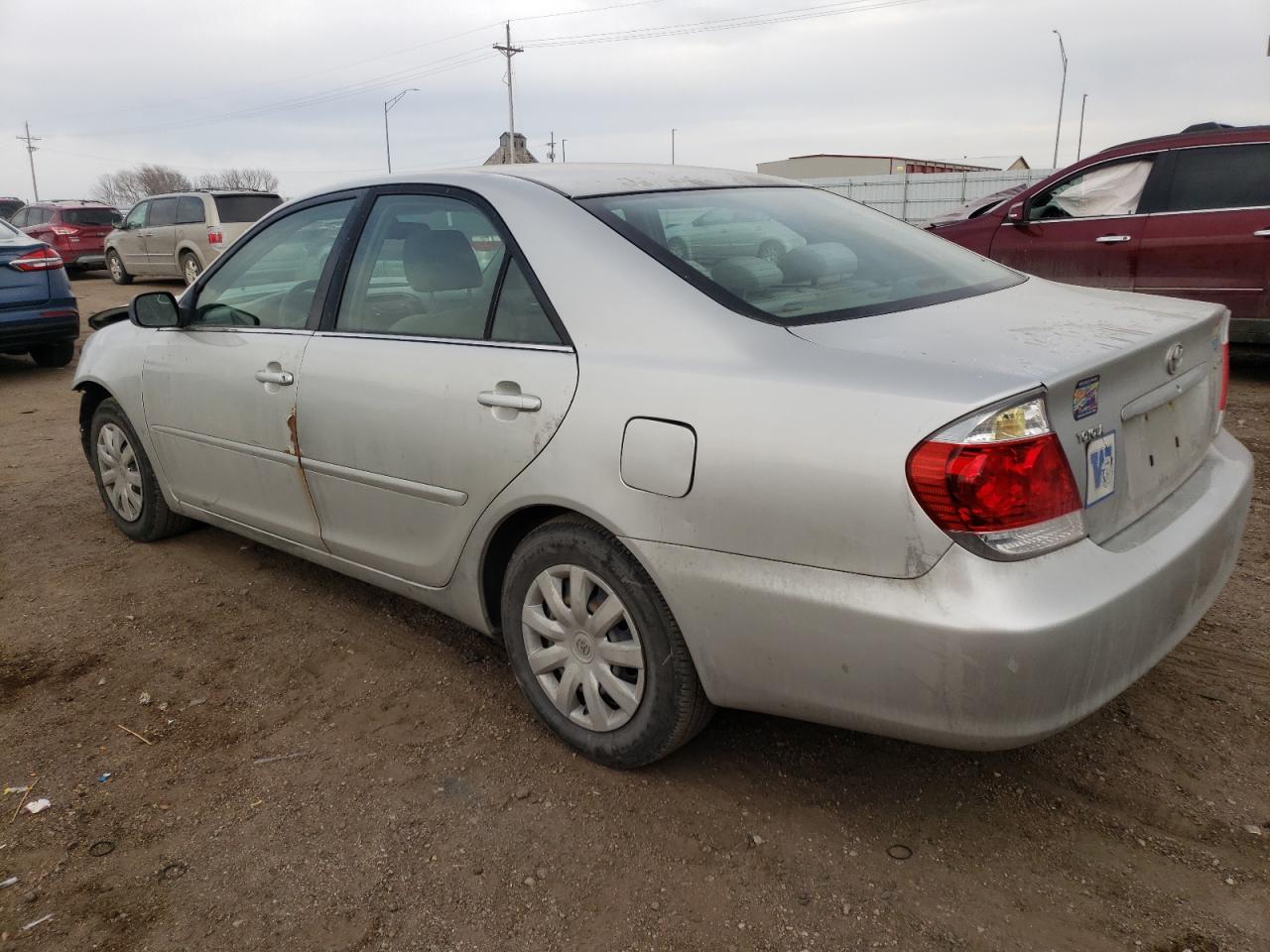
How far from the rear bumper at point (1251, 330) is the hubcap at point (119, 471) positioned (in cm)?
687

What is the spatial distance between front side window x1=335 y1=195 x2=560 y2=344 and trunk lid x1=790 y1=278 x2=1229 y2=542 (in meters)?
0.88

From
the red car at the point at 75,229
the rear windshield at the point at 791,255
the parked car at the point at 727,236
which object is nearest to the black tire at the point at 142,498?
the rear windshield at the point at 791,255

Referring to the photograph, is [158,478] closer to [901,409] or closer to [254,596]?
[254,596]

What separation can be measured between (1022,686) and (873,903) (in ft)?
2.05

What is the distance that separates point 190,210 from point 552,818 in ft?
52.4

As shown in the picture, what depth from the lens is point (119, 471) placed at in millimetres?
4496

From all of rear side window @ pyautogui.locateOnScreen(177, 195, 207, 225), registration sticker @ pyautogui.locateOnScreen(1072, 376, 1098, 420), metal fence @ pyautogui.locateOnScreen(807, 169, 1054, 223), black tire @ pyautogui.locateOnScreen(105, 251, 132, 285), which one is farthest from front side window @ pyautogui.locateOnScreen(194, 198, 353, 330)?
metal fence @ pyautogui.locateOnScreen(807, 169, 1054, 223)

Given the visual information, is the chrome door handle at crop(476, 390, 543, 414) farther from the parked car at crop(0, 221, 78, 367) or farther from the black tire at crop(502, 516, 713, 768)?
the parked car at crop(0, 221, 78, 367)

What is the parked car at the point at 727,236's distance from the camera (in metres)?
2.59

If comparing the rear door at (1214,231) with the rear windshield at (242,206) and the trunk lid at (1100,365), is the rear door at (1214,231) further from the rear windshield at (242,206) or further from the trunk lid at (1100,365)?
the rear windshield at (242,206)

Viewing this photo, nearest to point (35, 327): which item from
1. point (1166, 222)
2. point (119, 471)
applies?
point (119, 471)

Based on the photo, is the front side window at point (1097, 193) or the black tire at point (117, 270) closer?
the front side window at point (1097, 193)

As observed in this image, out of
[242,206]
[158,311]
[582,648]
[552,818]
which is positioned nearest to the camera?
[552,818]

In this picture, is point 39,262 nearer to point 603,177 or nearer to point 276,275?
point 276,275
